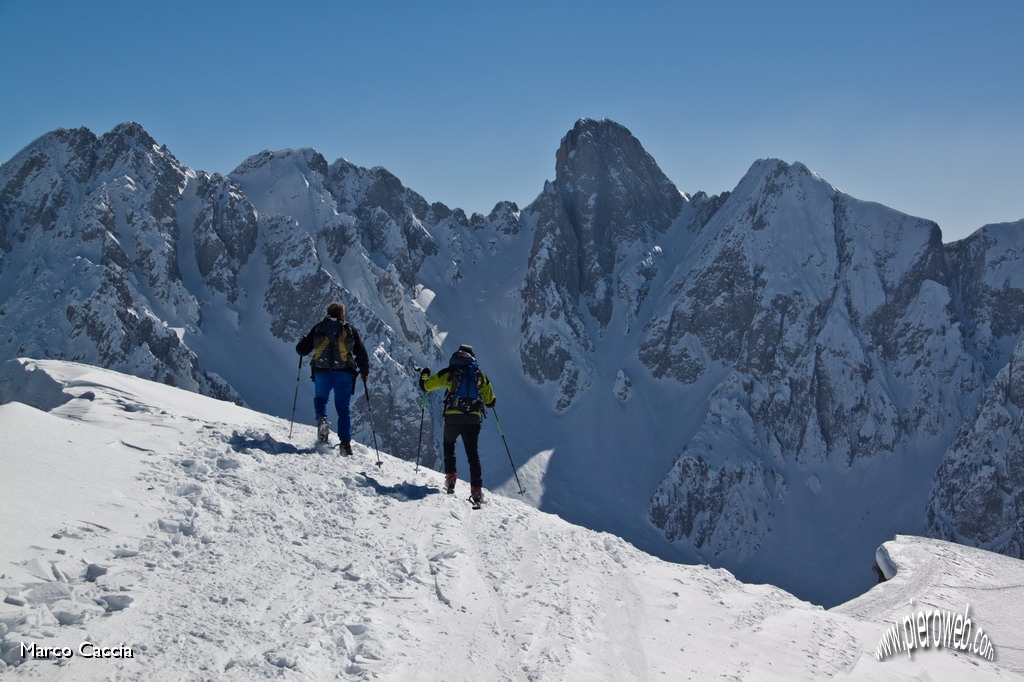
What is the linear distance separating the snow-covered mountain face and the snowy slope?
86.4 meters

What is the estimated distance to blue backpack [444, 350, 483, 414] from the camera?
14180 millimetres

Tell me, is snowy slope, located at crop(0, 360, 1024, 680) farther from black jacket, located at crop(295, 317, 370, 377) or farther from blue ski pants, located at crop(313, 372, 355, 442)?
black jacket, located at crop(295, 317, 370, 377)

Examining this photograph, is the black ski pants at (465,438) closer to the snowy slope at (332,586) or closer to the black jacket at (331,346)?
the snowy slope at (332,586)

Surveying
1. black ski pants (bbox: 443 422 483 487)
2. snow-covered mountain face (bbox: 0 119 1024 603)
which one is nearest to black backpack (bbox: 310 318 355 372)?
black ski pants (bbox: 443 422 483 487)

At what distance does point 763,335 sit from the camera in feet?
405

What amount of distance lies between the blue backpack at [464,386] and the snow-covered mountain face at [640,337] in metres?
84.7

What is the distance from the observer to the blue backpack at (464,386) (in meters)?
14.2

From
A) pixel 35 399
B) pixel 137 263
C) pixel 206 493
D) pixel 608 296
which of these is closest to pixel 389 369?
pixel 137 263

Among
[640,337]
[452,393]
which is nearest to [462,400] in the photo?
[452,393]

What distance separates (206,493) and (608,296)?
14116cm

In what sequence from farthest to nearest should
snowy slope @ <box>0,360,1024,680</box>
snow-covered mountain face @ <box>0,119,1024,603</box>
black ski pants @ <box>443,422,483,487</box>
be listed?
snow-covered mountain face @ <box>0,119,1024,603</box>
black ski pants @ <box>443,422,483,487</box>
snowy slope @ <box>0,360,1024,680</box>

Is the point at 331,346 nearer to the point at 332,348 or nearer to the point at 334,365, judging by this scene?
the point at 332,348

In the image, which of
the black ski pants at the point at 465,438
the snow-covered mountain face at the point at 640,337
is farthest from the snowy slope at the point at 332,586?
the snow-covered mountain face at the point at 640,337

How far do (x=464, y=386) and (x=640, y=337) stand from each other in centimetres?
12758
